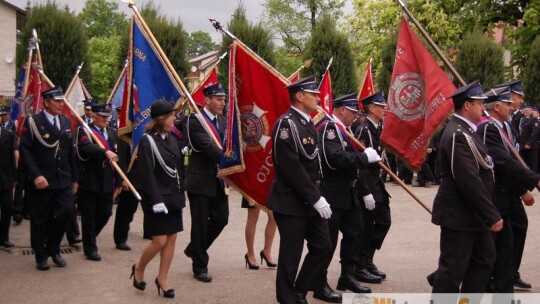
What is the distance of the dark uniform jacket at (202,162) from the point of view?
786 cm

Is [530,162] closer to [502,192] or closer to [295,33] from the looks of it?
[502,192]

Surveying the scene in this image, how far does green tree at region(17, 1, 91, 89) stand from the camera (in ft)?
52.9

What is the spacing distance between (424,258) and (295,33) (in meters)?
39.0

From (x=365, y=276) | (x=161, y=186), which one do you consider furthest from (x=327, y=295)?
(x=161, y=186)

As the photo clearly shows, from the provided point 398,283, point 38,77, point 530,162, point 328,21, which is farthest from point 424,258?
point 328,21

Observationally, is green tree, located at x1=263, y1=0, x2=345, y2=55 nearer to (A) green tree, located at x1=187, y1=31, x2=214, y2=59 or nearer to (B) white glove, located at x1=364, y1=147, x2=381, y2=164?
(B) white glove, located at x1=364, y1=147, x2=381, y2=164

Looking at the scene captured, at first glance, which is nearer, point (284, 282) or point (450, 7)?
point (284, 282)

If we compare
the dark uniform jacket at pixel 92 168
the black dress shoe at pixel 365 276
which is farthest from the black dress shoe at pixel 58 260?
the black dress shoe at pixel 365 276

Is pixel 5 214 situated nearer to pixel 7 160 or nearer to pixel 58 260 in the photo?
pixel 7 160

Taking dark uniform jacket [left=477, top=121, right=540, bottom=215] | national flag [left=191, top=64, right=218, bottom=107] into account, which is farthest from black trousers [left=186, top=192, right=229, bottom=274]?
national flag [left=191, top=64, right=218, bottom=107]

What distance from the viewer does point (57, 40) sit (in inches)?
639

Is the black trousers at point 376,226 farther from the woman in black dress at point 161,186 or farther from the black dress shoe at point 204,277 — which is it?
the woman in black dress at point 161,186

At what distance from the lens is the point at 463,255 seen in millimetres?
5777

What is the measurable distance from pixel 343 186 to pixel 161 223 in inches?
74.3
